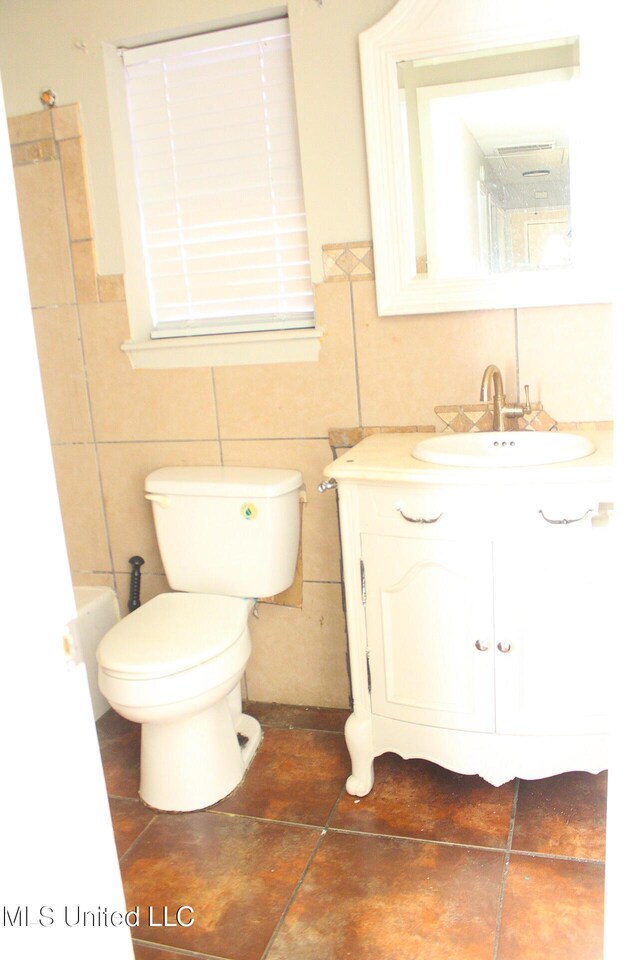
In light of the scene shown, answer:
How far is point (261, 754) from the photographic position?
7.73 ft

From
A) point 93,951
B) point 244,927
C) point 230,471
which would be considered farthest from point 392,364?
point 93,951

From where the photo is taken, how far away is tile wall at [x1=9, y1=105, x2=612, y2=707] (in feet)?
7.06

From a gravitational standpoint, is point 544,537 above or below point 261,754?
above

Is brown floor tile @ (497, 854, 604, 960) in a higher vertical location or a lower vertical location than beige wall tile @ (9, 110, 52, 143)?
lower

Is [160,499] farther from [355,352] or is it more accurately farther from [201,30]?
[201,30]

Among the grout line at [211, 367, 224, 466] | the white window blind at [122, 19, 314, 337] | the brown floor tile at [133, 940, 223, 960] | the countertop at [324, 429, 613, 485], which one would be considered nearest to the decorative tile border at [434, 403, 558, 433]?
the countertop at [324, 429, 613, 485]

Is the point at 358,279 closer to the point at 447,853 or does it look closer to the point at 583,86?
the point at 583,86

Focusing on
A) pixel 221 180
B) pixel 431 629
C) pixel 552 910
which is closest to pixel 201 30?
pixel 221 180

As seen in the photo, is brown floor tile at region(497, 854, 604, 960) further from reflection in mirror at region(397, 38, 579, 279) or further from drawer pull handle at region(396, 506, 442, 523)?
reflection in mirror at region(397, 38, 579, 279)

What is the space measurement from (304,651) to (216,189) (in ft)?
4.58

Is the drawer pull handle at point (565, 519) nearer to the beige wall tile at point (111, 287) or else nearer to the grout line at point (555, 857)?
the grout line at point (555, 857)

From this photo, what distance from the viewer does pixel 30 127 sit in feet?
8.05

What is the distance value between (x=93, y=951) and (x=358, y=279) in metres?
1.72

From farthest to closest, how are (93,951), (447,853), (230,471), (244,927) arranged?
(230,471)
(447,853)
(244,927)
(93,951)
